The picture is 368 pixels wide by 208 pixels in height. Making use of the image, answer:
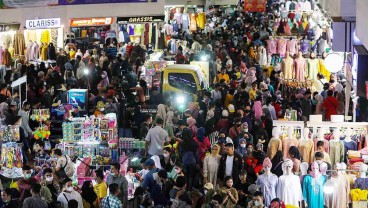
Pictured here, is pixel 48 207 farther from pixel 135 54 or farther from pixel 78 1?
pixel 78 1

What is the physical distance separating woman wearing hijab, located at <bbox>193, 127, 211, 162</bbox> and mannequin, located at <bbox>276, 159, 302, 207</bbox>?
2.48m

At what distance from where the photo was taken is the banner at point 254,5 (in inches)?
1787

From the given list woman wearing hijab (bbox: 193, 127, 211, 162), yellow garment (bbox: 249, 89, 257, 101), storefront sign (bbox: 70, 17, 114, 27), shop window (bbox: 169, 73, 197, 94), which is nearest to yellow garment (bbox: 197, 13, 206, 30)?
storefront sign (bbox: 70, 17, 114, 27)

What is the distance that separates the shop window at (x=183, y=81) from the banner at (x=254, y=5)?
18508 mm

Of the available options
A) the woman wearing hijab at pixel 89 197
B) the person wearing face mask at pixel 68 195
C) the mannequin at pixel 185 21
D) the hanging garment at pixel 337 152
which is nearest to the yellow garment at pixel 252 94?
the hanging garment at pixel 337 152

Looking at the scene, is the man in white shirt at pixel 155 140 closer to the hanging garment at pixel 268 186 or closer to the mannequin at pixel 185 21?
the hanging garment at pixel 268 186

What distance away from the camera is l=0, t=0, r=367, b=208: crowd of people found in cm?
1714

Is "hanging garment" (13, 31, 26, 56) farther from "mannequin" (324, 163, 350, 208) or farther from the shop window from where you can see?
"mannequin" (324, 163, 350, 208)

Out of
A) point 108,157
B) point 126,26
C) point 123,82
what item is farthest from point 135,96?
point 126,26

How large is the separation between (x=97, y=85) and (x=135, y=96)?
237 cm

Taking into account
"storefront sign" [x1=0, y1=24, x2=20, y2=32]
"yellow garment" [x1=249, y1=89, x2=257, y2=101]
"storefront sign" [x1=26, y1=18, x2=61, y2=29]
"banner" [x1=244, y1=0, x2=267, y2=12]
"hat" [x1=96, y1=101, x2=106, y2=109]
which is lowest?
"hat" [x1=96, y1=101, x2=106, y2=109]

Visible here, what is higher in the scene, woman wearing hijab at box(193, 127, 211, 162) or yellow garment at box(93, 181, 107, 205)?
woman wearing hijab at box(193, 127, 211, 162)

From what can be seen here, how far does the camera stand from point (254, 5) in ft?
149

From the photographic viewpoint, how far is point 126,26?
3753cm
